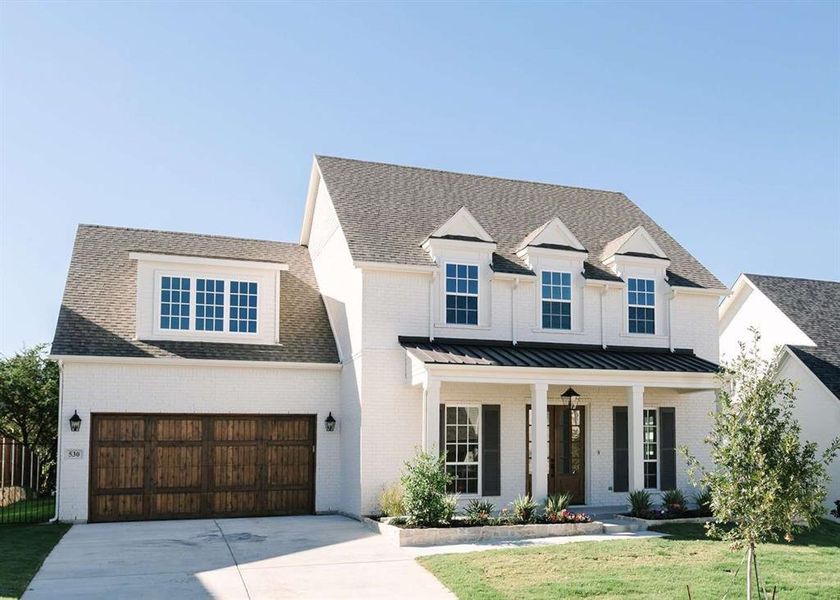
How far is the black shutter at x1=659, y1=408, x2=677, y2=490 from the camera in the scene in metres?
21.0

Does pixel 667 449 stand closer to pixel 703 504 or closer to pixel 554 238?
pixel 703 504

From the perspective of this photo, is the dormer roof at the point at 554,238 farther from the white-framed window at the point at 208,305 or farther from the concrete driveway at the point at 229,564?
the concrete driveway at the point at 229,564

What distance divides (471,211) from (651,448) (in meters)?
7.79

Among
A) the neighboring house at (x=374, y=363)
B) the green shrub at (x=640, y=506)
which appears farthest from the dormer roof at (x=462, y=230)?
the green shrub at (x=640, y=506)

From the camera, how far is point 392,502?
17266mm

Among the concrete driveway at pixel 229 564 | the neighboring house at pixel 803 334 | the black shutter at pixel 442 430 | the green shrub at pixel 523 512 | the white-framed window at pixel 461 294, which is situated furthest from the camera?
the neighboring house at pixel 803 334

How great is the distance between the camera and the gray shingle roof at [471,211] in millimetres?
20188

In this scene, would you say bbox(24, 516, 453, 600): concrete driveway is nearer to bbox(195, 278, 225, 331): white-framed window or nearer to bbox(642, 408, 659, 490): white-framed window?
bbox(195, 278, 225, 331): white-framed window

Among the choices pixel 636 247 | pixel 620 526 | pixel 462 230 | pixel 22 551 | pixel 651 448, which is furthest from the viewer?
pixel 636 247

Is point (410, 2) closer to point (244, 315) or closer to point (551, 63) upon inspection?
point (551, 63)

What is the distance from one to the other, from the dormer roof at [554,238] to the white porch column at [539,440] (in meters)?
4.14

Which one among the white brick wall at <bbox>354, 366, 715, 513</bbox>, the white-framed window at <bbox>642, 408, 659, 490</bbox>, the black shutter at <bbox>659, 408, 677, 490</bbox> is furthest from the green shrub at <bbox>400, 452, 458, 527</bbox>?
the black shutter at <bbox>659, 408, 677, 490</bbox>

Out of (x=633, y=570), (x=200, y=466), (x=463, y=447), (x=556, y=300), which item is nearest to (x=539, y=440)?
(x=463, y=447)

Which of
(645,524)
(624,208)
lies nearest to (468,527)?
(645,524)
